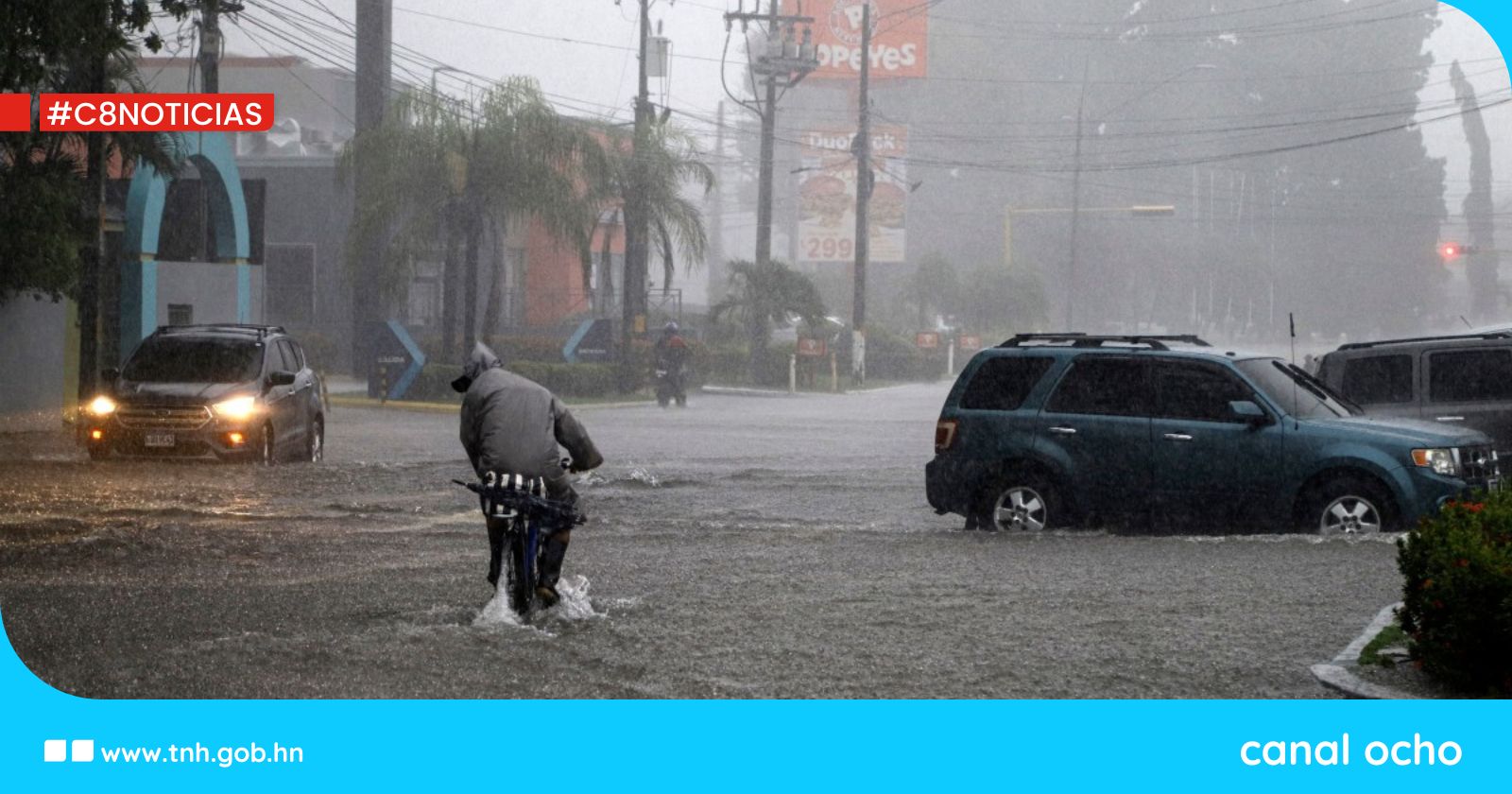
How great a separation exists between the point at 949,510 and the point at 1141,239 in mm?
3458

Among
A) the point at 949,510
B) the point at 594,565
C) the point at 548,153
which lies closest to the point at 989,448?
Answer: the point at 949,510

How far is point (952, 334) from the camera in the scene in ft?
47.8

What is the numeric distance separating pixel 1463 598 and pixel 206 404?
12954 millimetres

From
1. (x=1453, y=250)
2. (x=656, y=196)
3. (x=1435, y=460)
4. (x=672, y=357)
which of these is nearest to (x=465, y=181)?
(x=656, y=196)

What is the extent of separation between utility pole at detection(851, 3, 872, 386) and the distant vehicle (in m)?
4.24

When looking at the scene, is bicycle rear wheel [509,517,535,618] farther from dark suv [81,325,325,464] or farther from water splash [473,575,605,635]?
dark suv [81,325,325,464]

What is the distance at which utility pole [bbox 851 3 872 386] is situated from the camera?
12.3 m

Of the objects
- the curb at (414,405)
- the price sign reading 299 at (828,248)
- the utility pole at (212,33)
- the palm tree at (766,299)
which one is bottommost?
the curb at (414,405)

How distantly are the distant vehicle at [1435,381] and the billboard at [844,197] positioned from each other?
4407 millimetres

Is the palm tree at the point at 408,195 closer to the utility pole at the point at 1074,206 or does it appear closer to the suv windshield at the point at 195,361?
A: the suv windshield at the point at 195,361

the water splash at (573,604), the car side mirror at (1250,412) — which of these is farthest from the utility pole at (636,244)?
the car side mirror at (1250,412)

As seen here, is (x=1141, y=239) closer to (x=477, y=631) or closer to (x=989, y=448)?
(x=989, y=448)

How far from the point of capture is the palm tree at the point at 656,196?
12883 mm

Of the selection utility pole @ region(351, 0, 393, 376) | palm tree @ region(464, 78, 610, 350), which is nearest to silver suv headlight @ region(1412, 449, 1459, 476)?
palm tree @ region(464, 78, 610, 350)
